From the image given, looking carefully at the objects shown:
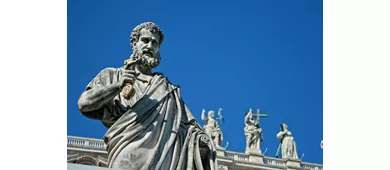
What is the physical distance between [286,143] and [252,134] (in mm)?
1728

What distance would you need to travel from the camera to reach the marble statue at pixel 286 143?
38750 millimetres

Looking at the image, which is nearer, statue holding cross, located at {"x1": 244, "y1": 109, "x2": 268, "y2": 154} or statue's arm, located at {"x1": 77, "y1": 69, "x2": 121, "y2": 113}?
statue's arm, located at {"x1": 77, "y1": 69, "x2": 121, "y2": 113}

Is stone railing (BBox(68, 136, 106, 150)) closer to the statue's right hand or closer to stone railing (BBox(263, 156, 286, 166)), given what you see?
stone railing (BBox(263, 156, 286, 166))

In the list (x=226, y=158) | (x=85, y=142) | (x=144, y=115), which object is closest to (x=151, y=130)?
(x=144, y=115)

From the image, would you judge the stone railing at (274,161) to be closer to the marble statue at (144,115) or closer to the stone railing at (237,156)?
the stone railing at (237,156)

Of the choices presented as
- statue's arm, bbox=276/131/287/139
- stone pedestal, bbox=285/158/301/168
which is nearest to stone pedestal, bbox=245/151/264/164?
stone pedestal, bbox=285/158/301/168

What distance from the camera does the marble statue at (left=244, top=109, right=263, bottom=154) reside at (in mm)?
38344

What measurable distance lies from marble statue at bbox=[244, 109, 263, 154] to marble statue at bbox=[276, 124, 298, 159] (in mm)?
1083

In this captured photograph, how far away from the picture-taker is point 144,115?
561cm

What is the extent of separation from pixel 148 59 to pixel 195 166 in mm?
847

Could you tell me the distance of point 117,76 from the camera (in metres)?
5.82

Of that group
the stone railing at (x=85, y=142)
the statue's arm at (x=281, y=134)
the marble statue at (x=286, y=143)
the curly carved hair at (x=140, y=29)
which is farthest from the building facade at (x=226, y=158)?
the curly carved hair at (x=140, y=29)
